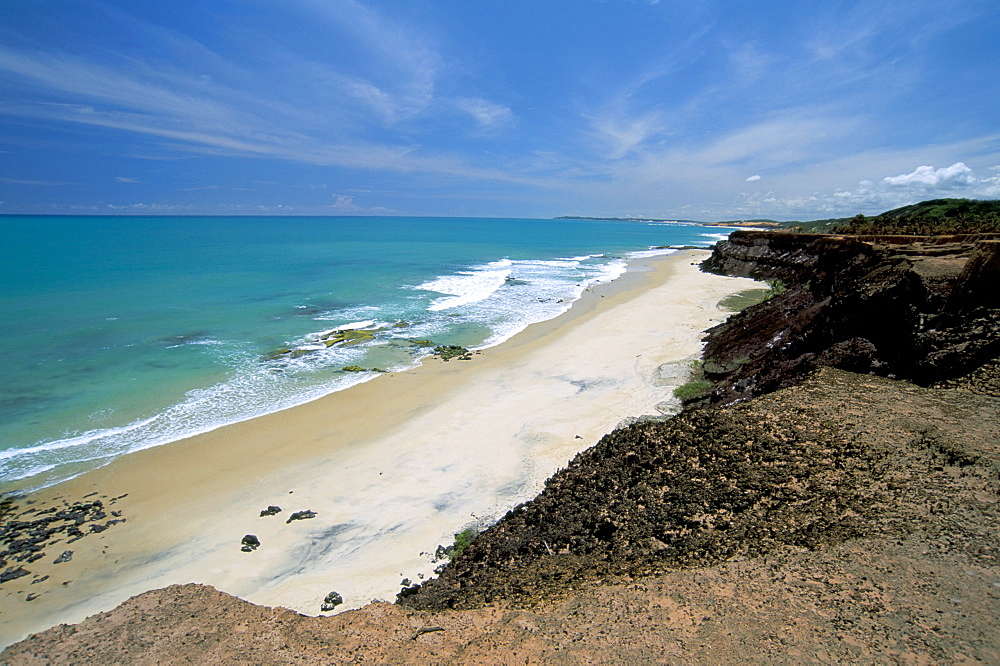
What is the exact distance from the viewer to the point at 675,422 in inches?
344

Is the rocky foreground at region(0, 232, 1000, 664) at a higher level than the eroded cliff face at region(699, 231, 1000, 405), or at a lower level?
lower

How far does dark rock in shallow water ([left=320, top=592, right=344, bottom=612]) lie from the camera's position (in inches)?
279

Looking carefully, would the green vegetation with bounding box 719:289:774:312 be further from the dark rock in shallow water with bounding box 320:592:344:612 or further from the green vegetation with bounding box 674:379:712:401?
the dark rock in shallow water with bounding box 320:592:344:612

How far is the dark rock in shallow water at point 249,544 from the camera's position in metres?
8.74

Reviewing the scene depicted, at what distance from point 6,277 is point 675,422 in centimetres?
5596

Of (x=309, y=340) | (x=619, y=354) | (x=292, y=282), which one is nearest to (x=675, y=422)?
(x=619, y=354)

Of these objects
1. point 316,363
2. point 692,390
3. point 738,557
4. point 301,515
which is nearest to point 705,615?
point 738,557

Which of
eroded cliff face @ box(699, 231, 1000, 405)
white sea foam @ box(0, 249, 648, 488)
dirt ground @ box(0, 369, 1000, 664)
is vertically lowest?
white sea foam @ box(0, 249, 648, 488)

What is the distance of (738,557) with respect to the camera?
515 centimetres

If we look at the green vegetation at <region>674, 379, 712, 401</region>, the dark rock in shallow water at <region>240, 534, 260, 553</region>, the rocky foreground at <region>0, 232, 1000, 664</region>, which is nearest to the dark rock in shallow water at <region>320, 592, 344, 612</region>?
the rocky foreground at <region>0, 232, 1000, 664</region>

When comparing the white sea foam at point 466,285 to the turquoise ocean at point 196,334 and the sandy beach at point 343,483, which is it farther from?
the sandy beach at point 343,483

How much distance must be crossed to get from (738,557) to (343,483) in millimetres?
8502

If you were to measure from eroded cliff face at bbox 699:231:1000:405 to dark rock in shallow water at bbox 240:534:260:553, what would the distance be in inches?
422

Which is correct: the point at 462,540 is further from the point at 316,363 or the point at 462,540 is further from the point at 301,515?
the point at 316,363
